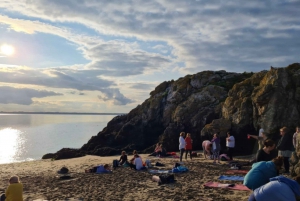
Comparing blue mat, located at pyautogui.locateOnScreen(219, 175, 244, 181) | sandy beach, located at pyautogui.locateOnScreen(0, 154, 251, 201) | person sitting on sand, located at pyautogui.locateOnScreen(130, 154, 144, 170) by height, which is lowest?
sandy beach, located at pyautogui.locateOnScreen(0, 154, 251, 201)

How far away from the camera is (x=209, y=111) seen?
2791cm

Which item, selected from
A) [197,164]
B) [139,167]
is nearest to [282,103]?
[197,164]

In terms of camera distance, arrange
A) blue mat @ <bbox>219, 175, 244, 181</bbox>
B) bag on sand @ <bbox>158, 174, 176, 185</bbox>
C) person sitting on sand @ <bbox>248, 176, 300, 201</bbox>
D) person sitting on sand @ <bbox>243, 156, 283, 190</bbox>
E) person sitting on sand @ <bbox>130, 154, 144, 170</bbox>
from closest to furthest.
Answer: person sitting on sand @ <bbox>248, 176, 300, 201</bbox>, person sitting on sand @ <bbox>243, 156, 283, 190</bbox>, bag on sand @ <bbox>158, 174, 176, 185</bbox>, blue mat @ <bbox>219, 175, 244, 181</bbox>, person sitting on sand @ <bbox>130, 154, 144, 170</bbox>

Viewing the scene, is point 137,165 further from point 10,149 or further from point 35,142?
point 35,142

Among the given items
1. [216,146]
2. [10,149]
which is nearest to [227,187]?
[216,146]

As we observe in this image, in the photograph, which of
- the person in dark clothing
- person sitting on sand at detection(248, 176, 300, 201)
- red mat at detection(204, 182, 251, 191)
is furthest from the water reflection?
person sitting on sand at detection(248, 176, 300, 201)

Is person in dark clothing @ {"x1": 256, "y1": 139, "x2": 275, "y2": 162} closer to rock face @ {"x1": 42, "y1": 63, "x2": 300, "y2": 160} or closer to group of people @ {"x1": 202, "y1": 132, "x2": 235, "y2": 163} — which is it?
group of people @ {"x1": 202, "y1": 132, "x2": 235, "y2": 163}

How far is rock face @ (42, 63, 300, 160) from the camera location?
2075cm

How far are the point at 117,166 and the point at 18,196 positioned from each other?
29.7 ft

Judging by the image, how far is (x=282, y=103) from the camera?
67.1ft

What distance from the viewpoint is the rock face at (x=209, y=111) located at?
20750mm

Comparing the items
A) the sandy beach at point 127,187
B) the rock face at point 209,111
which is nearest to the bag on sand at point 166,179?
the sandy beach at point 127,187

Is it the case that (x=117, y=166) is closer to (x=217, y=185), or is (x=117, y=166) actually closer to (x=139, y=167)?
(x=139, y=167)

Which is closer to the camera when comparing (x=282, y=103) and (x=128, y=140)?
A: (x=282, y=103)
